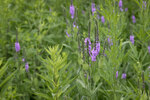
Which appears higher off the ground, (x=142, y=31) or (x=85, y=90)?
(x=142, y=31)

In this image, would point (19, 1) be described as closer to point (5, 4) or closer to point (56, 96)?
point (5, 4)

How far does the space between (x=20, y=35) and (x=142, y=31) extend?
77.6 inches

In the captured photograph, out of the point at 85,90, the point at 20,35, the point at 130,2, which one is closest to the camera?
the point at 85,90

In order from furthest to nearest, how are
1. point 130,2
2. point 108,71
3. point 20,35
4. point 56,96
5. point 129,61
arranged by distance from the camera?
1. point 130,2
2. point 20,35
3. point 129,61
4. point 108,71
5. point 56,96

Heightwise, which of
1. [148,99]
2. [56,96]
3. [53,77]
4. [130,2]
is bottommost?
[148,99]

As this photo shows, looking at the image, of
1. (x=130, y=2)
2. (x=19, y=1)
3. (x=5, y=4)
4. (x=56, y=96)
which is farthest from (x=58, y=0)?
(x=56, y=96)

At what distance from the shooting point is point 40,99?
2.61 meters

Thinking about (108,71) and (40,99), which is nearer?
(108,71)

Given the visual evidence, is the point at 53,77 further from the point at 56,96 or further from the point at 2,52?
the point at 2,52

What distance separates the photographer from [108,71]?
215 centimetres

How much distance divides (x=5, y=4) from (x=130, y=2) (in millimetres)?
2931

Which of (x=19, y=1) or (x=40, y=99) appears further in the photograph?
(x=19, y=1)

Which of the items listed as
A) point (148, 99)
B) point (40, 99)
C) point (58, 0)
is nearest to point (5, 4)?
point (58, 0)

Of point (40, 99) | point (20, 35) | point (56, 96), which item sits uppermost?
point (20, 35)
